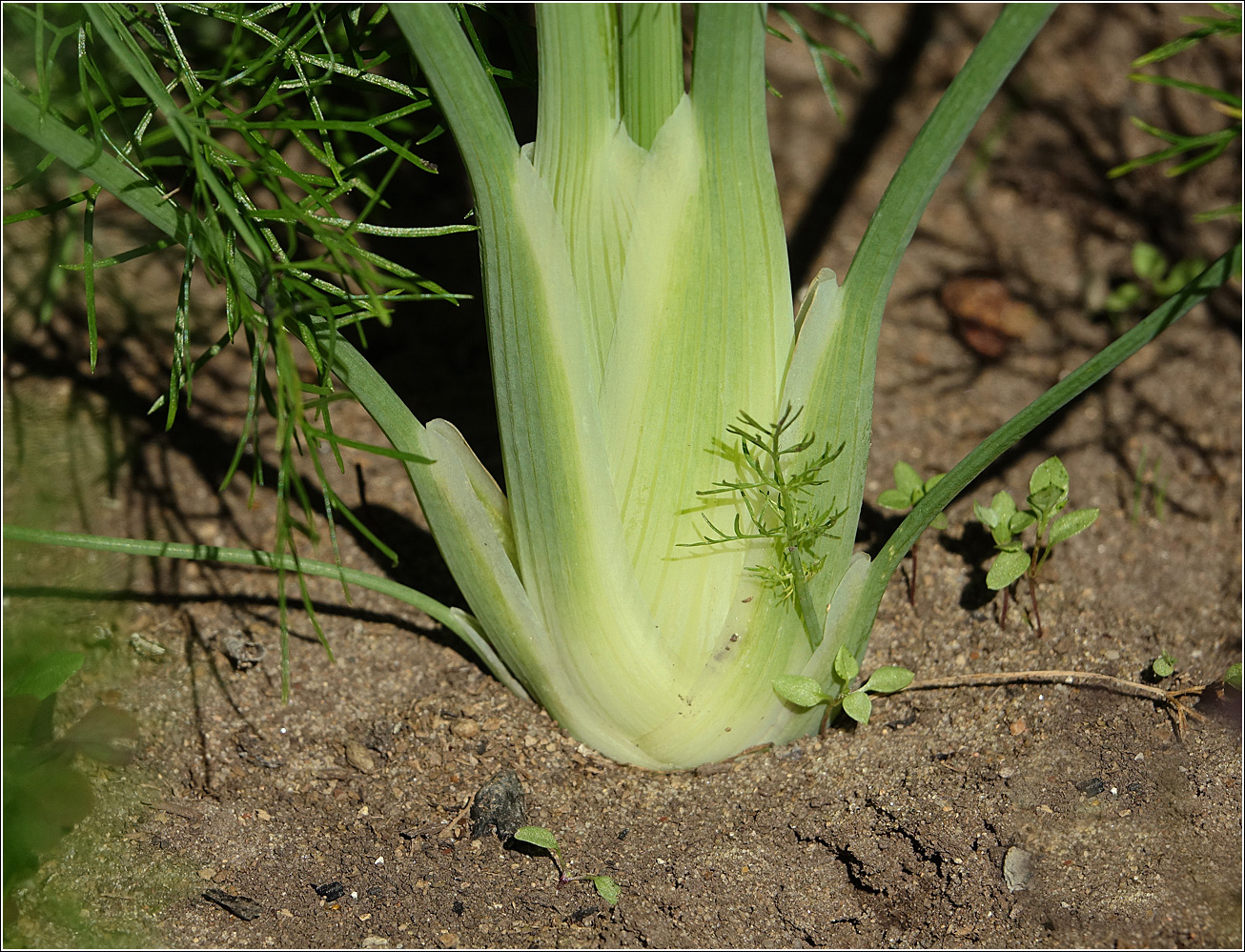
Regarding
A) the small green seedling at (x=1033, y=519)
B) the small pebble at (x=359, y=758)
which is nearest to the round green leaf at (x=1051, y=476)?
→ the small green seedling at (x=1033, y=519)

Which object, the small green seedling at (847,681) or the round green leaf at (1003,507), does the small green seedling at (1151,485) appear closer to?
the round green leaf at (1003,507)

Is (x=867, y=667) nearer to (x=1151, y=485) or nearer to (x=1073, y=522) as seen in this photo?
(x=1073, y=522)

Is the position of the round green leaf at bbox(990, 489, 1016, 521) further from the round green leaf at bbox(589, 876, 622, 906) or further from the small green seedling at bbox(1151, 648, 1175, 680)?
the round green leaf at bbox(589, 876, 622, 906)

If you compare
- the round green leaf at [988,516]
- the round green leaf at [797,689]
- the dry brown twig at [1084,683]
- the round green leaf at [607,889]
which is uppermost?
the round green leaf at [988,516]

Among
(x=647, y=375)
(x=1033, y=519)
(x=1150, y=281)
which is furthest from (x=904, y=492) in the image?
(x=1150, y=281)

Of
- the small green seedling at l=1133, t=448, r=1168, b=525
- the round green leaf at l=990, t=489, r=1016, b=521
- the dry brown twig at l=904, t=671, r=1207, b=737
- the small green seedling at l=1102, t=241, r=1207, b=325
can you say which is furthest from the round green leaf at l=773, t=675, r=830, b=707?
the small green seedling at l=1102, t=241, r=1207, b=325

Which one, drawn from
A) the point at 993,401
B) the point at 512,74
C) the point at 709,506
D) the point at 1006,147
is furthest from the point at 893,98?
the point at 709,506
